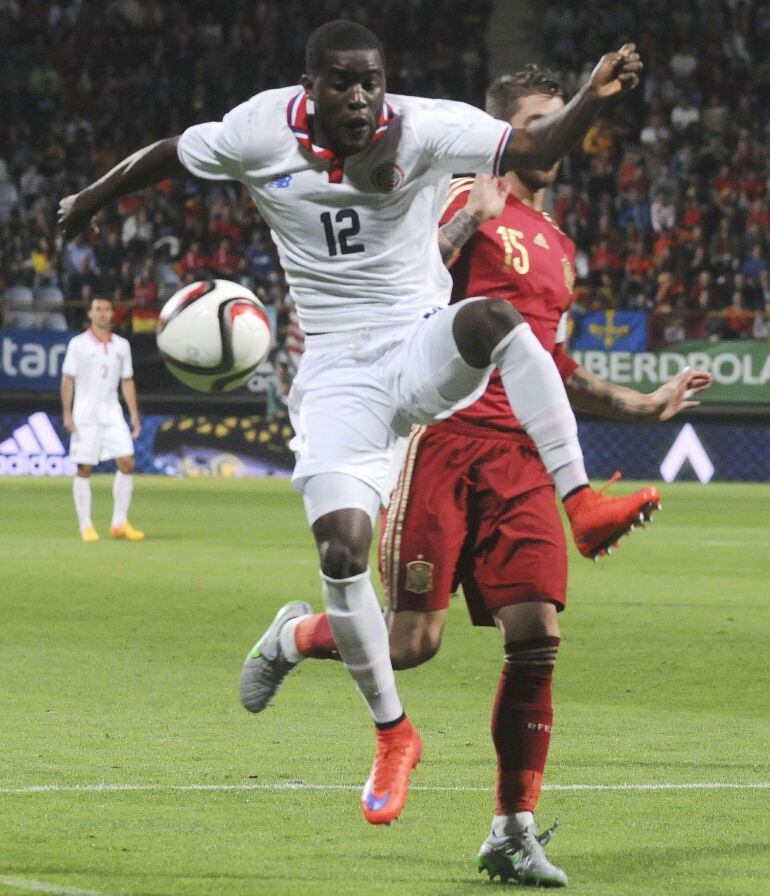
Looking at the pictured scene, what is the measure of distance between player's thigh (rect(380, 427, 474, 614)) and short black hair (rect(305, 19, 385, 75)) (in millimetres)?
1242

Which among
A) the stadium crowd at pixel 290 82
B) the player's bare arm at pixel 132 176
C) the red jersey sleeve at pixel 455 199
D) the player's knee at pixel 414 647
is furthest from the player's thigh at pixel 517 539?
the stadium crowd at pixel 290 82

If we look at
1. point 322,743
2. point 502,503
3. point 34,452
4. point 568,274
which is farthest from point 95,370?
point 502,503

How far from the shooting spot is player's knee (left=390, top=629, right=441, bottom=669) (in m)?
5.65

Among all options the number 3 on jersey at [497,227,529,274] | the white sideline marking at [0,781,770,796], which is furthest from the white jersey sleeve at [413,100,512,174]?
the white sideline marking at [0,781,770,796]

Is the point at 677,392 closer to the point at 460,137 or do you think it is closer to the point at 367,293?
the point at 367,293

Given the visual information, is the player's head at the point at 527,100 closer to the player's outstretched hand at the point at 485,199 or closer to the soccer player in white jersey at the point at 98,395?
the player's outstretched hand at the point at 485,199

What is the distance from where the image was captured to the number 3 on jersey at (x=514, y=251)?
558cm

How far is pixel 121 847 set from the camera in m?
5.18

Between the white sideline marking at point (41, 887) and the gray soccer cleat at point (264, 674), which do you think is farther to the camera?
the gray soccer cleat at point (264, 674)

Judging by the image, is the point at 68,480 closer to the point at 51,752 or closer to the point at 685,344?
the point at 685,344

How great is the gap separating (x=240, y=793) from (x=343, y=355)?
1.68 meters

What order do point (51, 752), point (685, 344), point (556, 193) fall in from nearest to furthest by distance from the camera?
point (51, 752), point (685, 344), point (556, 193)

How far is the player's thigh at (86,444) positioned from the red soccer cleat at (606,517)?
12.4m

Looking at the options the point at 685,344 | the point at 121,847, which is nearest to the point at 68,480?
the point at 685,344
